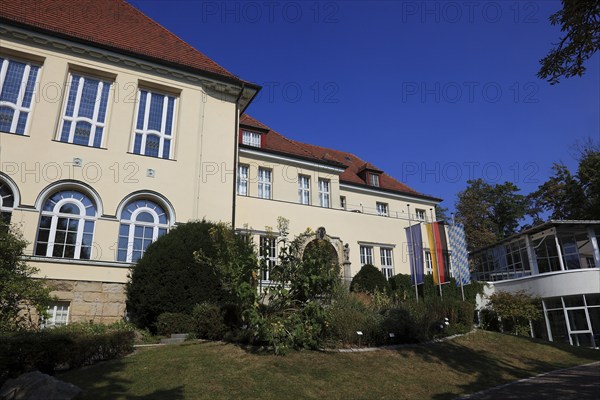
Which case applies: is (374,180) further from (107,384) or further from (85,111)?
(107,384)

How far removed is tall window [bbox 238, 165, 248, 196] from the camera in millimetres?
22797

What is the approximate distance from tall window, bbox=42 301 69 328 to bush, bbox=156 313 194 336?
3740 mm

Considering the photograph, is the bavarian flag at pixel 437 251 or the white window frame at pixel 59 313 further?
the bavarian flag at pixel 437 251

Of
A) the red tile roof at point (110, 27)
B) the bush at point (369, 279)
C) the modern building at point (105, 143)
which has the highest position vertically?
the red tile roof at point (110, 27)

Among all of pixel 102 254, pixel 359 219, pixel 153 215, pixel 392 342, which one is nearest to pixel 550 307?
pixel 359 219

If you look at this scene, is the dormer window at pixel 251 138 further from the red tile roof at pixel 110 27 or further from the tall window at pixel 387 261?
the tall window at pixel 387 261

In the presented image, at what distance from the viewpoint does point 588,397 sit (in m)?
7.58

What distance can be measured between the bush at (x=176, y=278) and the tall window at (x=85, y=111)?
5.74 m

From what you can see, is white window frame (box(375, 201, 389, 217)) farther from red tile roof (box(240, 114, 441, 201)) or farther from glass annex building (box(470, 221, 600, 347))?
glass annex building (box(470, 221, 600, 347))

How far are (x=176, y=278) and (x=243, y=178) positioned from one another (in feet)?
36.4

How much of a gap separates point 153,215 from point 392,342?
1003 cm

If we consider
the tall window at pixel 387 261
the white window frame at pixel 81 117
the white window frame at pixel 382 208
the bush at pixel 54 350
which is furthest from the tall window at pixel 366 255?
the bush at pixel 54 350

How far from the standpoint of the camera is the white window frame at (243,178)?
2280cm

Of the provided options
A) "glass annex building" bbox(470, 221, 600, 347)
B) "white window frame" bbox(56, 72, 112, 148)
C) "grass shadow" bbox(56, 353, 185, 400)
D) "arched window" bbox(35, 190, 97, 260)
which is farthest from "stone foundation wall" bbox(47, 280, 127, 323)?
"glass annex building" bbox(470, 221, 600, 347)
